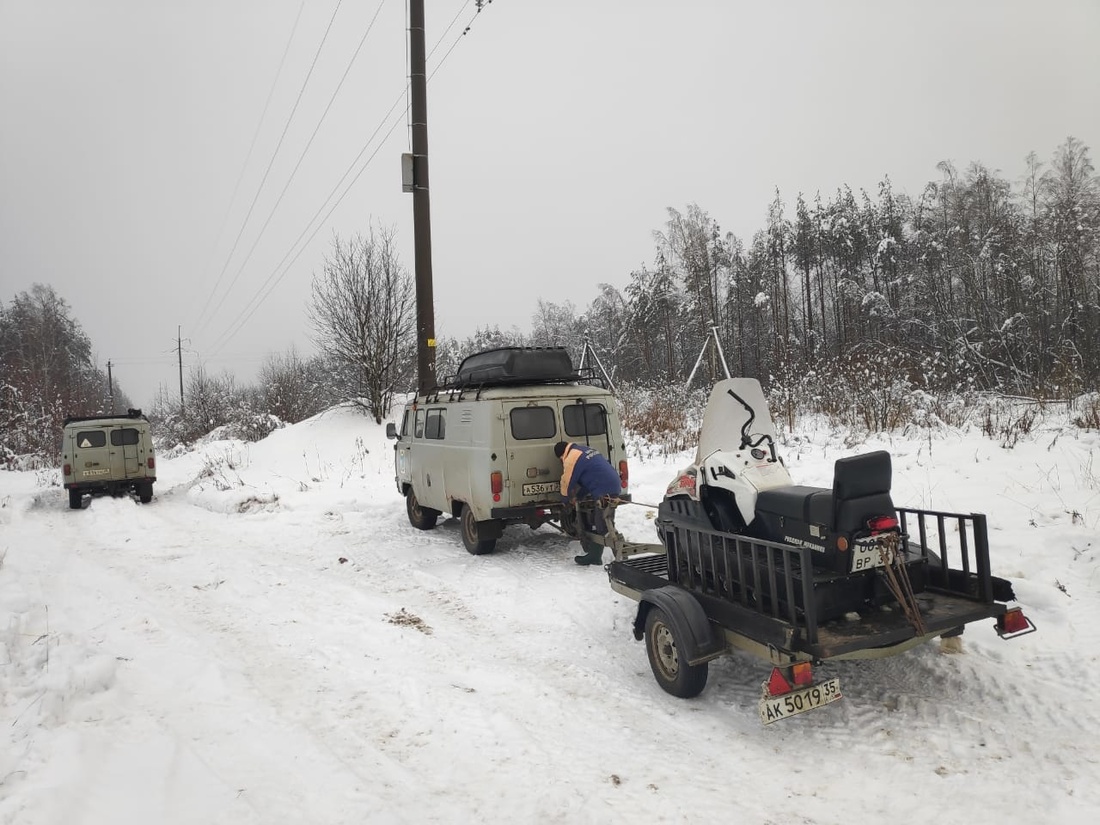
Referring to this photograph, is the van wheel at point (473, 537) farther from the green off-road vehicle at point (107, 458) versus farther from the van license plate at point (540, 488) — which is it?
the green off-road vehicle at point (107, 458)

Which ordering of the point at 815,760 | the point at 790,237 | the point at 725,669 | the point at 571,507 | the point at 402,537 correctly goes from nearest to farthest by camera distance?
the point at 815,760
the point at 725,669
the point at 571,507
the point at 402,537
the point at 790,237

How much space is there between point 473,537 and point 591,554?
178cm

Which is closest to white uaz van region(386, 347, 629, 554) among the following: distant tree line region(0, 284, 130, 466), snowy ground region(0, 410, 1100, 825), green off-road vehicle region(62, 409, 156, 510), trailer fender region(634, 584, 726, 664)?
snowy ground region(0, 410, 1100, 825)

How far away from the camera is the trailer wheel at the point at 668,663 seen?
4.14 m

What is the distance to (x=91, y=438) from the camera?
1577 centimetres

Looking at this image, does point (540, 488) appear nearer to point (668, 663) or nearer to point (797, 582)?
point (668, 663)

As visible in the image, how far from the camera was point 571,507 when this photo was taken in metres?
7.83

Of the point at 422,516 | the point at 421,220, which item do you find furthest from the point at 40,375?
the point at 422,516

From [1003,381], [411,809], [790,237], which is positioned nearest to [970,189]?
[790,237]

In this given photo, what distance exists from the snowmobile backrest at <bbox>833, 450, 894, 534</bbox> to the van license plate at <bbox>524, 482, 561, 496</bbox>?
4712 millimetres

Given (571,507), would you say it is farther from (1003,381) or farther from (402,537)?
(1003,381)

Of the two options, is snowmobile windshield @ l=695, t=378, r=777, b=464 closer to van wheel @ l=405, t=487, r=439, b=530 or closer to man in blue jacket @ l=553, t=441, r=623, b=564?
man in blue jacket @ l=553, t=441, r=623, b=564

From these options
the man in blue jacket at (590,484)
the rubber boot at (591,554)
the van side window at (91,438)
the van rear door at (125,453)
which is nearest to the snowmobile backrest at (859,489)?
the man in blue jacket at (590,484)

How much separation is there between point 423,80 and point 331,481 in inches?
369
